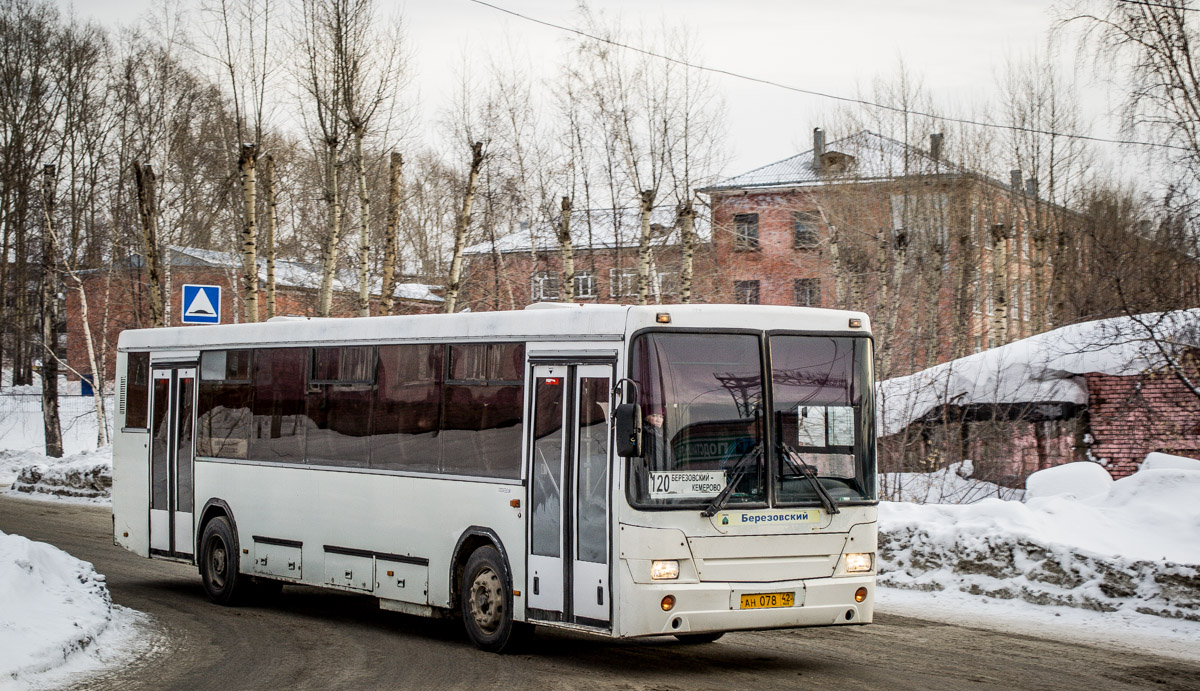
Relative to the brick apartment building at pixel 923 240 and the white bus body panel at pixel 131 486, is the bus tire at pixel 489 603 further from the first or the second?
the brick apartment building at pixel 923 240

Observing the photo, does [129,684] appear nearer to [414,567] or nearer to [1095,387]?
[414,567]

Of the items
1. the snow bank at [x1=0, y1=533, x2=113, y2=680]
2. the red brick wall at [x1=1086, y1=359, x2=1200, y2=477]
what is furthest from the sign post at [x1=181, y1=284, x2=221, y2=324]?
the red brick wall at [x1=1086, y1=359, x2=1200, y2=477]

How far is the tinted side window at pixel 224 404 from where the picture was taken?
13422 millimetres

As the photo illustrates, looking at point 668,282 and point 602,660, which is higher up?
point 668,282

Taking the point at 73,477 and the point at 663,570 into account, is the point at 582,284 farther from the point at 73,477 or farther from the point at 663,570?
the point at 663,570

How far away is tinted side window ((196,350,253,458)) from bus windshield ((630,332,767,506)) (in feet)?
19.6

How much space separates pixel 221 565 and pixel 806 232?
32624mm

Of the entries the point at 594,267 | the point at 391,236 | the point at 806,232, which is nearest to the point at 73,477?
the point at 391,236

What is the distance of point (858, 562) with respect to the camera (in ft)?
30.8

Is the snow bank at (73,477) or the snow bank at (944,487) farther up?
the snow bank at (944,487)

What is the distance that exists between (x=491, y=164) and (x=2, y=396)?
Result: 73.2ft

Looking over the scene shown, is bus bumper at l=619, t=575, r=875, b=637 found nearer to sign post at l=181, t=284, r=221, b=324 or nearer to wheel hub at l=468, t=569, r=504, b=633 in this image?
wheel hub at l=468, t=569, r=504, b=633

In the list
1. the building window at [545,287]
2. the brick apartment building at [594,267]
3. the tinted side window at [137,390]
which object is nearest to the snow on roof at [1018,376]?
the tinted side window at [137,390]

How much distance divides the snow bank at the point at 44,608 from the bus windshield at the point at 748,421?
174 inches
